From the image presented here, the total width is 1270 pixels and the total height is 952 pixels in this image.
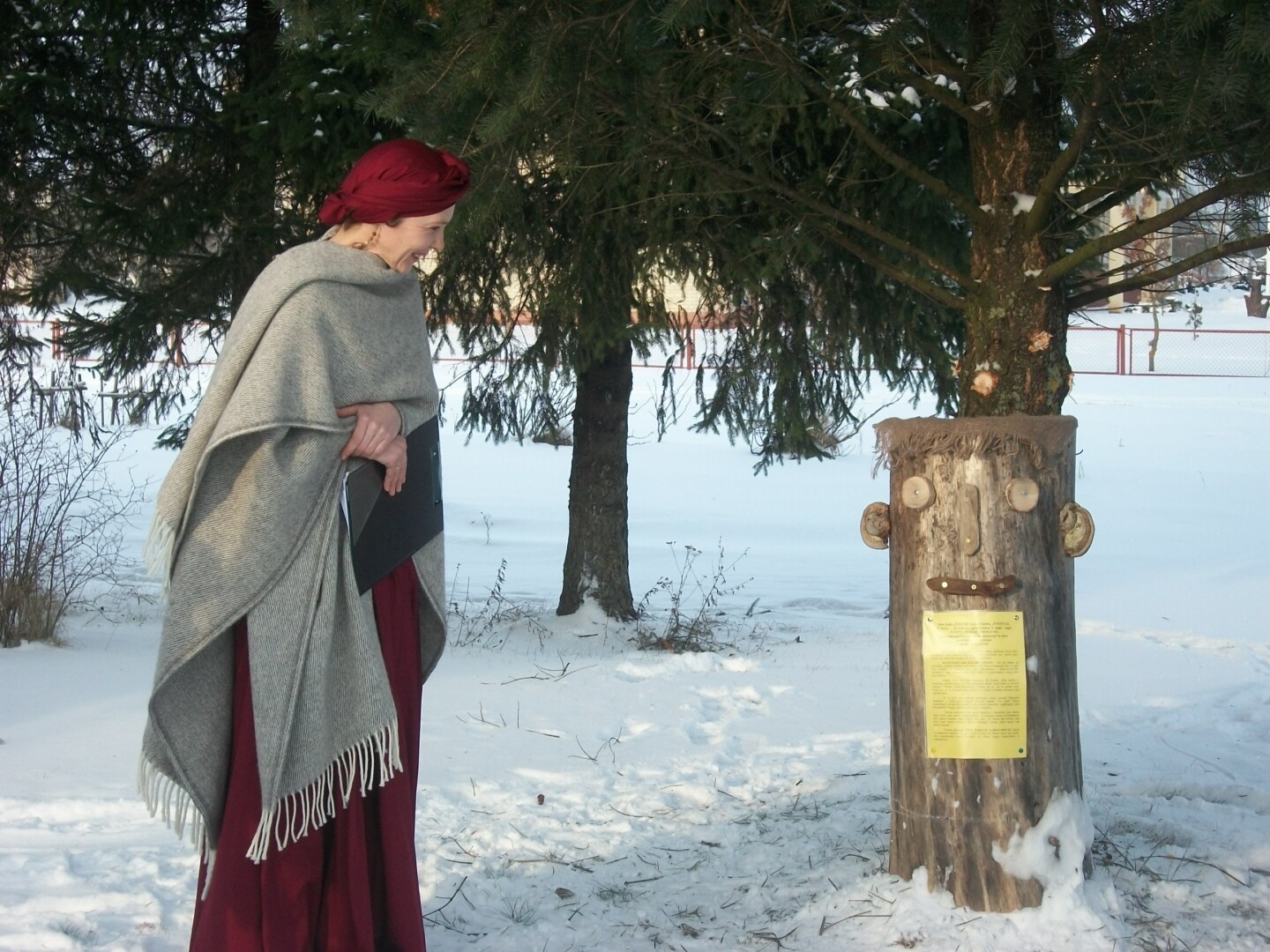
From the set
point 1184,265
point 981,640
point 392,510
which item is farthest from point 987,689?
point 392,510

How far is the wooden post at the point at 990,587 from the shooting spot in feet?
10.1

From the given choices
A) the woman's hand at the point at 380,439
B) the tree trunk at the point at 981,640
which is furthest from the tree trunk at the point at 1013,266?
the woman's hand at the point at 380,439

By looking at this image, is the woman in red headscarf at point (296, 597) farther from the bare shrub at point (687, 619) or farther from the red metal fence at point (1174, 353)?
the red metal fence at point (1174, 353)

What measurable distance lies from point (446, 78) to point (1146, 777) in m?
3.31

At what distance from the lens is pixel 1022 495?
303 cm

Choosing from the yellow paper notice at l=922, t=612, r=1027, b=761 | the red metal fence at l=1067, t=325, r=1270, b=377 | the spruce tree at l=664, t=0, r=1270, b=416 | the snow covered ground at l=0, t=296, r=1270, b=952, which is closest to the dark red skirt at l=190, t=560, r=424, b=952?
the snow covered ground at l=0, t=296, r=1270, b=952

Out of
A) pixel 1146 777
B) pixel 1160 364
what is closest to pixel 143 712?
pixel 1146 777

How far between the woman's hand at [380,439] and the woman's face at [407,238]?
0.99ft

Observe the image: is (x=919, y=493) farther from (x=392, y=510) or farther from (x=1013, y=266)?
(x=392, y=510)

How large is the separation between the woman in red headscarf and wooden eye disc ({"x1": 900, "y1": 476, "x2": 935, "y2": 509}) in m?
1.22

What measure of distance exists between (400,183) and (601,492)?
5267 millimetres

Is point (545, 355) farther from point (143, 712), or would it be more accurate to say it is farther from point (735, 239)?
point (143, 712)

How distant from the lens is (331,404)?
2447mm

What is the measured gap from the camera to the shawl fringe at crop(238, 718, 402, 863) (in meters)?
2.45
